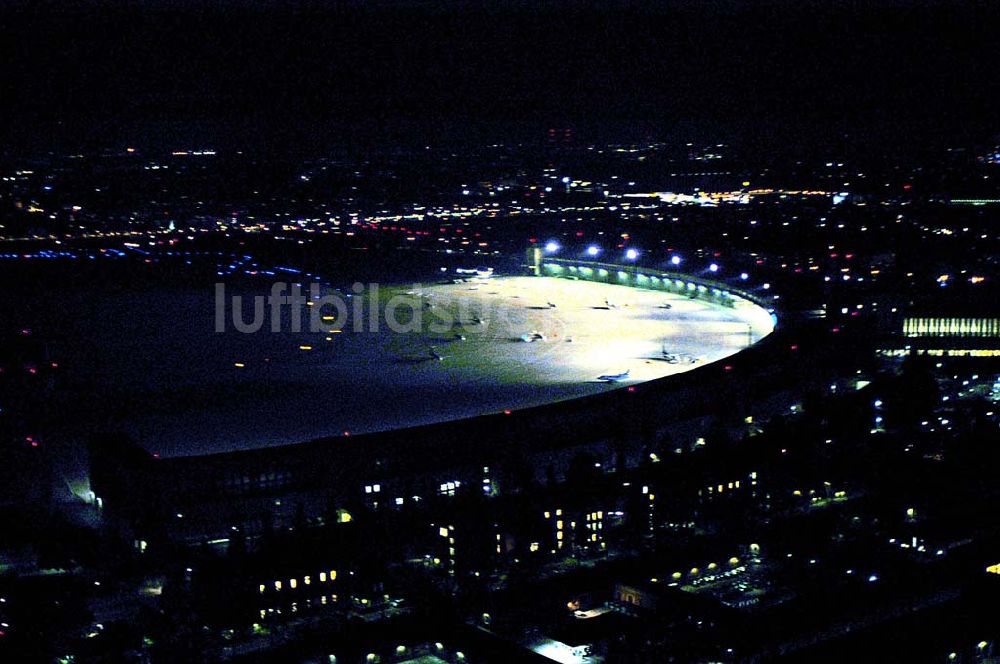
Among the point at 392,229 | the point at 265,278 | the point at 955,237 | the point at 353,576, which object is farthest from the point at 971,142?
the point at 353,576

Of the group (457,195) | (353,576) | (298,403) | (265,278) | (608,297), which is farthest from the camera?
(457,195)

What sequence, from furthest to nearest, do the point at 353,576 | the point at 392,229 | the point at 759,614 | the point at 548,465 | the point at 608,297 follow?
the point at 392,229, the point at 608,297, the point at 548,465, the point at 353,576, the point at 759,614

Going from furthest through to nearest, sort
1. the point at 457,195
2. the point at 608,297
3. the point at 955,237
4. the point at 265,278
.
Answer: the point at 457,195 < the point at 955,237 < the point at 265,278 < the point at 608,297

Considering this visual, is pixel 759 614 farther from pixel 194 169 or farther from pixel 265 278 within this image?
pixel 194 169

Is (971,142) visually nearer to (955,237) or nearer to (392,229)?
(955,237)

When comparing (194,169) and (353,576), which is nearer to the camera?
Answer: (353,576)

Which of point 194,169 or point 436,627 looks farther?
point 194,169

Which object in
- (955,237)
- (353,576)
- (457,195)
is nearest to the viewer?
(353,576)

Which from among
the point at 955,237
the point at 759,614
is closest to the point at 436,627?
the point at 759,614
